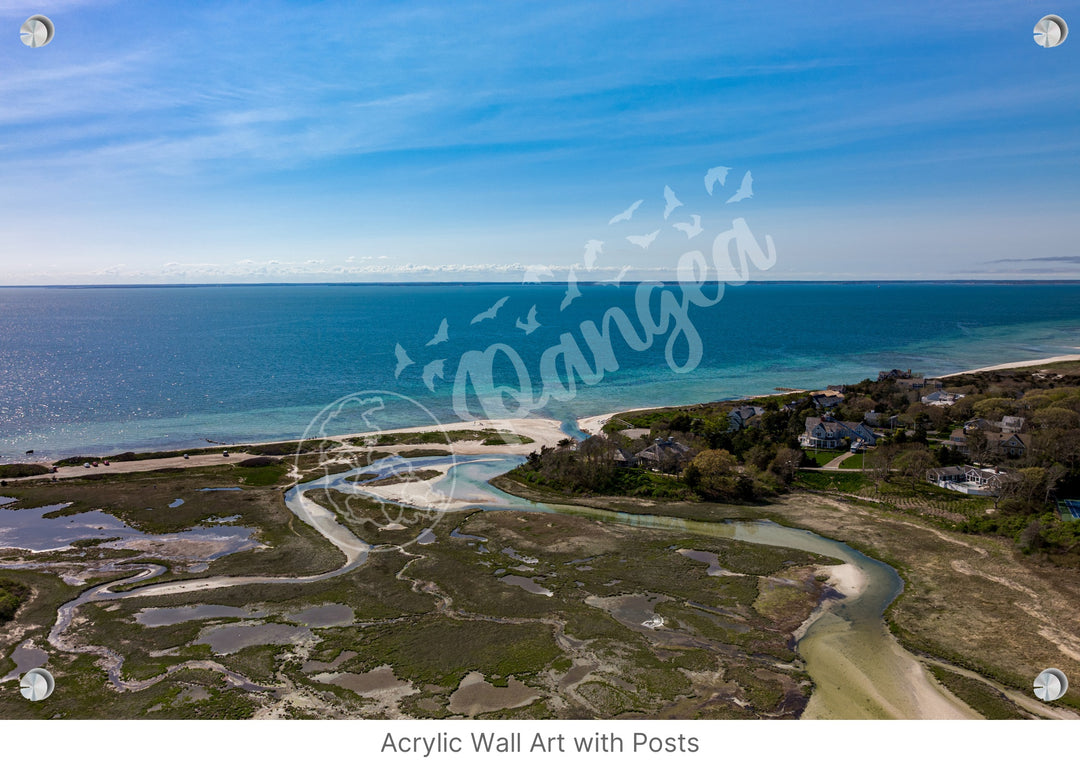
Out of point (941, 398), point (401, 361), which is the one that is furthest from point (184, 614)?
point (401, 361)

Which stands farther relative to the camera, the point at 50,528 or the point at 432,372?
the point at 432,372

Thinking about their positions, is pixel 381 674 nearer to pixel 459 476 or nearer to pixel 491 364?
pixel 459 476

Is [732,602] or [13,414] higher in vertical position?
[13,414]

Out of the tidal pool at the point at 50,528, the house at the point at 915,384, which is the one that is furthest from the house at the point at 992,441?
the tidal pool at the point at 50,528

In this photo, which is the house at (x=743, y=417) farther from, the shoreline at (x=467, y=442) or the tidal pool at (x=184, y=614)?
the tidal pool at (x=184, y=614)

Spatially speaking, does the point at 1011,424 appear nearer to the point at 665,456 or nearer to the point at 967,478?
the point at 967,478

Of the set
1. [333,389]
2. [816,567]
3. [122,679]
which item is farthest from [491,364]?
[122,679]

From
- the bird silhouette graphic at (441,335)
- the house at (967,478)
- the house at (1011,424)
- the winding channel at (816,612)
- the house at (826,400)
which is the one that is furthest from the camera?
the bird silhouette graphic at (441,335)
